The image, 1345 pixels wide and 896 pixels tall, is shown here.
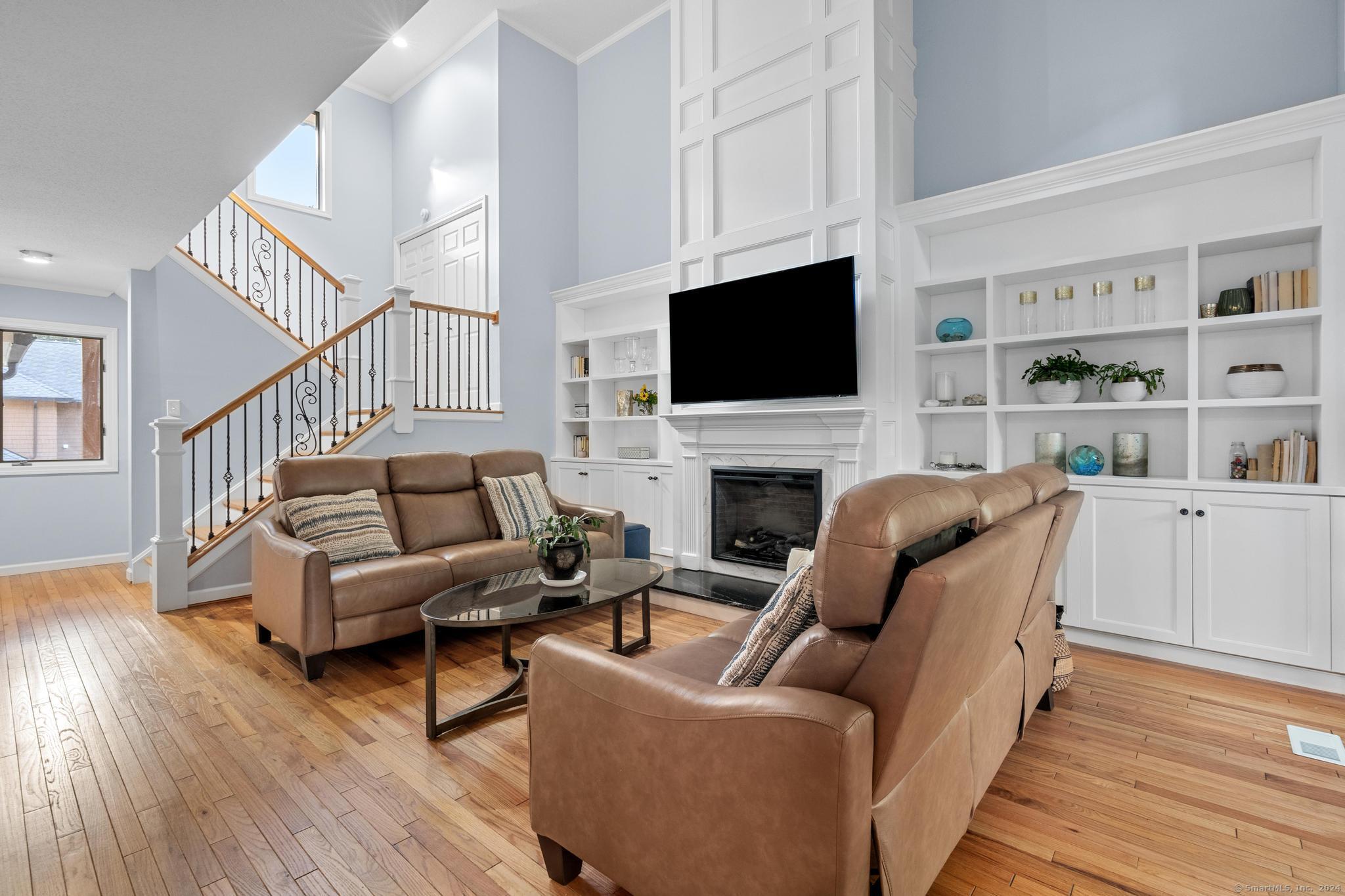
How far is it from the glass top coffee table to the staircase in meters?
2.31

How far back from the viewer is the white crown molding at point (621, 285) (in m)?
5.30

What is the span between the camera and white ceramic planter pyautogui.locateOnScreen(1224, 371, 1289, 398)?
2988mm

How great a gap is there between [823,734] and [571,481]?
17.3 ft

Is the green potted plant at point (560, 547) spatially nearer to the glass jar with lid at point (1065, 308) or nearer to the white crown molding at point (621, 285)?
the white crown molding at point (621, 285)

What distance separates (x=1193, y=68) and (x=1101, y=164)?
730mm

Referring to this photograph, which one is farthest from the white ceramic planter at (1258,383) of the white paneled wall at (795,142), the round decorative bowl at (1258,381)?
the white paneled wall at (795,142)

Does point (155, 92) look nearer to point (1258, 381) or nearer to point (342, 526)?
point (342, 526)

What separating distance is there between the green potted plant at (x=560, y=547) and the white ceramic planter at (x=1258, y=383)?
321 centimetres

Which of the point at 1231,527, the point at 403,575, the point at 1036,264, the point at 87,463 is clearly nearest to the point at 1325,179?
the point at 1036,264

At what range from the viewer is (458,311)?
18.9ft

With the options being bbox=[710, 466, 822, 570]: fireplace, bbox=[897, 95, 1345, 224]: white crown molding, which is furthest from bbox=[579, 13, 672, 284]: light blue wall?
bbox=[897, 95, 1345, 224]: white crown molding

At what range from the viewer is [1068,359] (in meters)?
3.49

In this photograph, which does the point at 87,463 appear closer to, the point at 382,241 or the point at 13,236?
the point at 13,236

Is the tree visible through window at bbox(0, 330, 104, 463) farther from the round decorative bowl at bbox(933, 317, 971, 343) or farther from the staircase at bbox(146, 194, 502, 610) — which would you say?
the round decorative bowl at bbox(933, 317, 971, 343)
